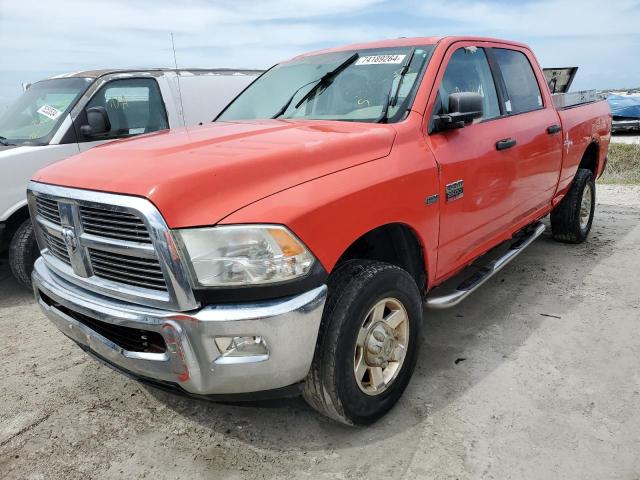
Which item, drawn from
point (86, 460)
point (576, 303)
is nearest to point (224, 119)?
point (86, 460)

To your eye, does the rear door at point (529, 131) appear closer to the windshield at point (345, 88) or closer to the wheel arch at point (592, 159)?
the windshield at point (345, 88)

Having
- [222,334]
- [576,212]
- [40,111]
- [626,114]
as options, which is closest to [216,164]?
[222,334]

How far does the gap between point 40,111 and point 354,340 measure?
4.42m

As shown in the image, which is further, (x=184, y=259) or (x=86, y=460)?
(x=86, y=460)

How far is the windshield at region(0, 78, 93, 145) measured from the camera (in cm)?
488

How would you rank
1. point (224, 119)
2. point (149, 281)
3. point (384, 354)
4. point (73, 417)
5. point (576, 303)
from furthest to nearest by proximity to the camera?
point (576, 303)
point (224, 119)
point (73, 417)
point (384, 354)
point (149, 281)

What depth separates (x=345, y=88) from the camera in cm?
321

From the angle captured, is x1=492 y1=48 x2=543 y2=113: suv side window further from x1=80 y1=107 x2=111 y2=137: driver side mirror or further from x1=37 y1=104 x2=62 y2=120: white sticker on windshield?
x1=37 y1=104 x2=62 y2=120: white sticker on windshield

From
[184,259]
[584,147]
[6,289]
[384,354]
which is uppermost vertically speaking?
[184,259]

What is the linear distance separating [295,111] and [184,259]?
5.52 ft

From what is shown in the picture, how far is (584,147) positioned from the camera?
498 centimetres

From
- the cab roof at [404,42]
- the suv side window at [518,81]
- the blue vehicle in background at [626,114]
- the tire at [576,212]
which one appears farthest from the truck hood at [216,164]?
the blue vehicle in background at [626,114]

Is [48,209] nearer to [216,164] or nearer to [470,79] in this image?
[216,164]

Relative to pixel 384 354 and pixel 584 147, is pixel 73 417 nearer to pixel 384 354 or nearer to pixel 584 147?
pixel 384 354
